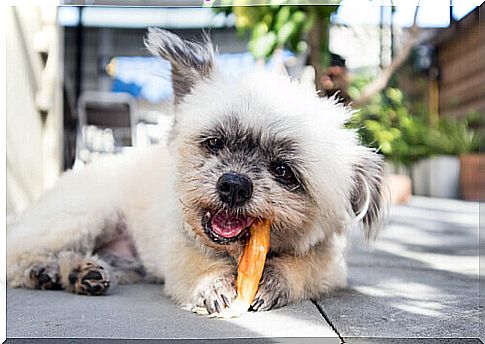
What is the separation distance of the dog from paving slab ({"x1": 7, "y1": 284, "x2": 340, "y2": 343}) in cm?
11

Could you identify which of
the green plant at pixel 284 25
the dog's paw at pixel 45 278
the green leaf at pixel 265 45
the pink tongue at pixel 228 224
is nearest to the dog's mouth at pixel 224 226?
the pink tongue at pixel 228 224

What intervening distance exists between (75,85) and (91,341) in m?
9.05

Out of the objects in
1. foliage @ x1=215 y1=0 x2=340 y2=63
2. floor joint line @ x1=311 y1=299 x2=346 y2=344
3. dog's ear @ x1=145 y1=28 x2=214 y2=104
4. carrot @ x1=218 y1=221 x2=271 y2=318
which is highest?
foliage @ x1=215 y1=0 x2=340 y2=63

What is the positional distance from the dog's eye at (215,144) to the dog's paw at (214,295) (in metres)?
0.47

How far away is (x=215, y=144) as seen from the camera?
8.76 feet

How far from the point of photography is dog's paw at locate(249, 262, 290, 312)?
263 centimetres

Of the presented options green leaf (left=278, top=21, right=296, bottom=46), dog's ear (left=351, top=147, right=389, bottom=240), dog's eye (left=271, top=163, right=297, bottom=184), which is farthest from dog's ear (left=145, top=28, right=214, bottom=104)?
green leaf (left=278, top=21, right=296, bottom=46)

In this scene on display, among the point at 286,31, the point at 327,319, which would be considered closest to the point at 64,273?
the point at 327,319

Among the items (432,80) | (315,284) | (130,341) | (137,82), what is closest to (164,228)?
(315,284)

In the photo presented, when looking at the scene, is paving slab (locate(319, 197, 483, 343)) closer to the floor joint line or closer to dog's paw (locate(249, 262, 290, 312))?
the floor joint line

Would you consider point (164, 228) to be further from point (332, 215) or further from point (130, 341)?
point (130, 341)

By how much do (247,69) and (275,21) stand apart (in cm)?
139

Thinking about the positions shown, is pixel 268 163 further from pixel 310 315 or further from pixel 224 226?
pixel 310 315

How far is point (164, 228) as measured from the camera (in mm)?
3201
